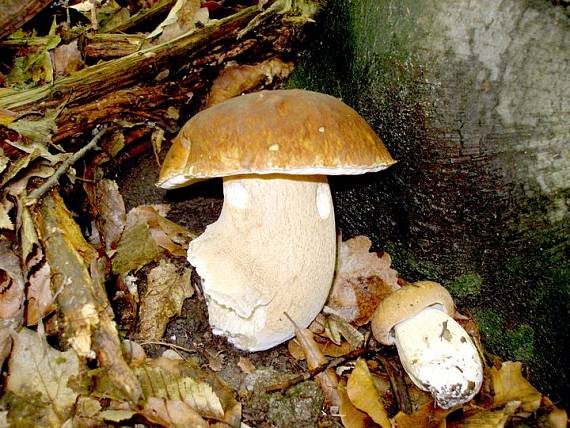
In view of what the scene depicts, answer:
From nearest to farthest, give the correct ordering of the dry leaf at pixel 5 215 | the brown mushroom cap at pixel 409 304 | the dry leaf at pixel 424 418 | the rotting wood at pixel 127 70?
the dry leaf at pixel 5 215, the dry leaf at pixel 424 418, the brown mushroom cap at pixel 409 304, the rotting wood at pixel 127 70

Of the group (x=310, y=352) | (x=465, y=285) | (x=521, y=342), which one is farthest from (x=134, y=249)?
(x=521, y=342)

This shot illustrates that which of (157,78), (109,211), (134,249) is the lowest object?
(134,249)

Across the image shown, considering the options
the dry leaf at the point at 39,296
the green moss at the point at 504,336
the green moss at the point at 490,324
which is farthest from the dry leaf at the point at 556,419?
the dry leaf at the point at 39,296

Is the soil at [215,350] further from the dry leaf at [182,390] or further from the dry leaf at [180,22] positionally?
the dry leaf at [180,22]

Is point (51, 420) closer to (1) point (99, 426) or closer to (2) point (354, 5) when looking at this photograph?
(1) point (99, 426)

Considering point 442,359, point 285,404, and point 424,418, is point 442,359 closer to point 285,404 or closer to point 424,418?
point 424,418

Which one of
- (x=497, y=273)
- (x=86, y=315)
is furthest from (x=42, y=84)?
(x=497, y=273)
